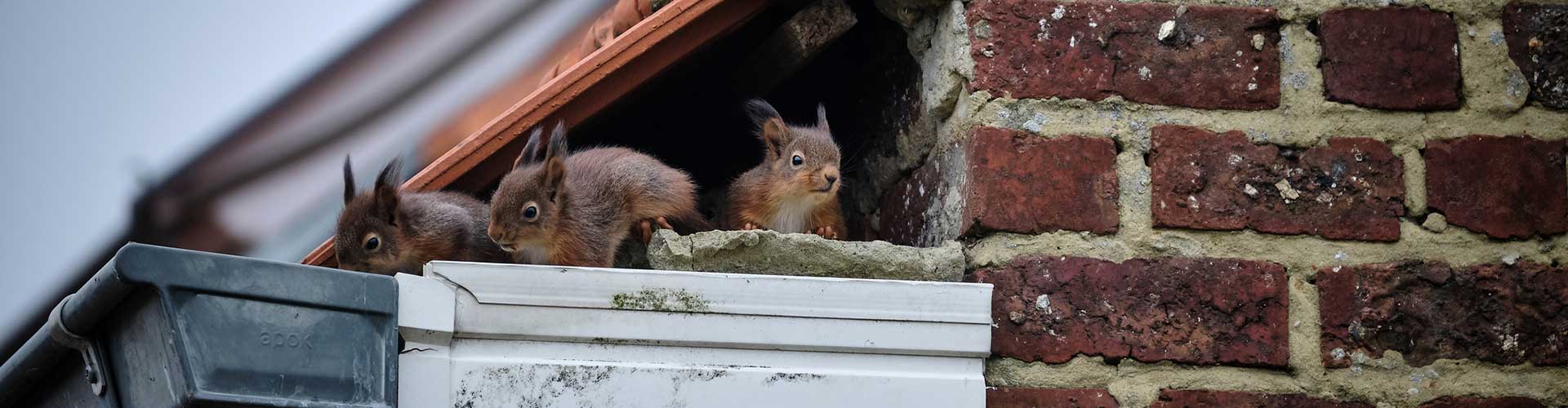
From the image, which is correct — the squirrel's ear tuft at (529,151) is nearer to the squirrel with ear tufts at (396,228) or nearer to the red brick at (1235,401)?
the squirrel with ear tufts at (396,228)

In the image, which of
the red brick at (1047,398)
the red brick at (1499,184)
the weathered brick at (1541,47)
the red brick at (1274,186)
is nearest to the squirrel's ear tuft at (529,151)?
the red brick at (1047,398)

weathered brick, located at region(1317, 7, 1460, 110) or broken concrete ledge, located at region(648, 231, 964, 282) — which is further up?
weathered brick, located at region(1317, 7, 1460, 110)

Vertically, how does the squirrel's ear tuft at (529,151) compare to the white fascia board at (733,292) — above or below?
above

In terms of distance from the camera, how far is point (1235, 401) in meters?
1.95

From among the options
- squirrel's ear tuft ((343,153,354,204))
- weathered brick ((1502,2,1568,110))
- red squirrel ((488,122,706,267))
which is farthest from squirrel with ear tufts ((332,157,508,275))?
weathered brick ((1502,2,1568,110))

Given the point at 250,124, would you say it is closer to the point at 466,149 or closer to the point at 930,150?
the point at 466,149

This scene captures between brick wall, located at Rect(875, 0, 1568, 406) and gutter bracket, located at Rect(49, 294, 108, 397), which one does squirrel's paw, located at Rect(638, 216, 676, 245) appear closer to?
brick wall, located at Rect(875, 0, 1568, 406)

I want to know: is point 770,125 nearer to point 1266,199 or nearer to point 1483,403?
point 1266,199

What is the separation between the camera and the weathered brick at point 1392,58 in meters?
2.06

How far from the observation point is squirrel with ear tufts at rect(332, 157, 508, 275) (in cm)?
240

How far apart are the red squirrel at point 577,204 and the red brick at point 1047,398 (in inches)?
26.3

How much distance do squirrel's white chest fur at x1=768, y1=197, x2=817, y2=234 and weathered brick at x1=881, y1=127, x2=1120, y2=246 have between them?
58 cm

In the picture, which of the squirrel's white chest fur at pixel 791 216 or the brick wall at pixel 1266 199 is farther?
the squirrel's white chest fur at pixel 791 216

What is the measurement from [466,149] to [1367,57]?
4.55 ft
